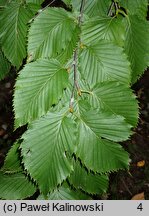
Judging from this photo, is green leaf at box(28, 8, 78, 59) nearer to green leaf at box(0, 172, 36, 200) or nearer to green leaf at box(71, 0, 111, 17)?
green leaf at box(71, 0, 111, 17)

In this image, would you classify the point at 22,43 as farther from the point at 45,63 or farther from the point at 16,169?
the point at 16,169

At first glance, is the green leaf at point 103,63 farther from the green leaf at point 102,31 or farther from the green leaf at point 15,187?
the green leaf at point 15,187

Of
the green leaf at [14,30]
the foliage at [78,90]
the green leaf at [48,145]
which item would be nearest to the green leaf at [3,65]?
the green leaf at [14,30]

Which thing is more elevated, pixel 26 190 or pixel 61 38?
pixel 61 38

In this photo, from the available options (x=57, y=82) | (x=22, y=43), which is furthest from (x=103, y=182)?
(x=22, y=43)

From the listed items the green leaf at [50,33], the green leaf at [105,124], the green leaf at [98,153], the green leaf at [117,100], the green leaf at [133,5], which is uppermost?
the green leaf at [133,5]

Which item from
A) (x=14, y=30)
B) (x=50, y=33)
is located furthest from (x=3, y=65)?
(x=50, y=33)

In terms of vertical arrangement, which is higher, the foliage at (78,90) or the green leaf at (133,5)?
the green leaf at (133,5)
